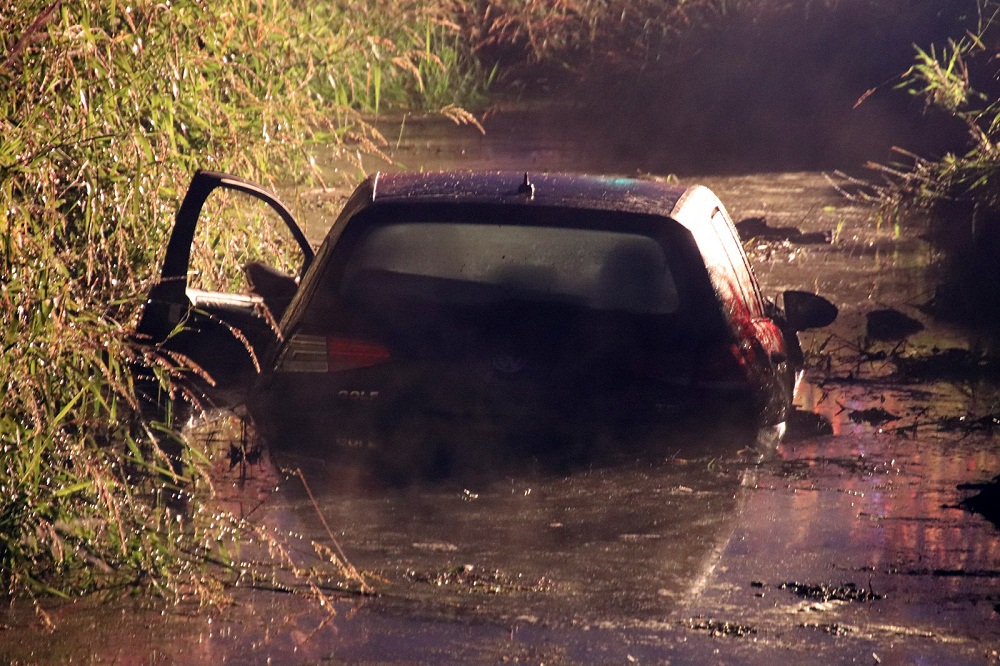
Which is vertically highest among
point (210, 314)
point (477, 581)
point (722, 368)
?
point (722, 368)

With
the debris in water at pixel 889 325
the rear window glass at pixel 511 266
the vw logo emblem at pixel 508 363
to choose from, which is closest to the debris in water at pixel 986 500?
the rear window glass at pixel 511 266

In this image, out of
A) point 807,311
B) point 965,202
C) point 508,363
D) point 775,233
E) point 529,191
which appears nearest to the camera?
point 508,363

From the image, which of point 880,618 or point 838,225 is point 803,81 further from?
point 880,618

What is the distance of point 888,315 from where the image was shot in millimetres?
10734

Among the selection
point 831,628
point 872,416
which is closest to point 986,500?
point 872,416

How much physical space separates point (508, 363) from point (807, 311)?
6.49ft

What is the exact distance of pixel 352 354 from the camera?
5.96m

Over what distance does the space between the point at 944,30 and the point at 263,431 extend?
1410 cm

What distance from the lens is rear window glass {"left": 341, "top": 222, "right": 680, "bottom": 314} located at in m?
6.05

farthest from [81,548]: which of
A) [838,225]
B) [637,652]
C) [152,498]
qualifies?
[838,225]

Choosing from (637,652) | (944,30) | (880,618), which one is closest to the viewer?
(637,652)

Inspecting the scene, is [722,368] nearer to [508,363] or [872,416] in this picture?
[508,363]

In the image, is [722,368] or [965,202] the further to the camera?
[965,202]

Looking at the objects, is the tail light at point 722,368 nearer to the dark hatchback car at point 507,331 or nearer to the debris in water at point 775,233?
the dark hatchback car at point 507,331
